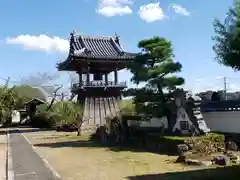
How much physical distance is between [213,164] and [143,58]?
28.9ft

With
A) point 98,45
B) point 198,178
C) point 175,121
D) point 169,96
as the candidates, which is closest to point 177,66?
point 169,96

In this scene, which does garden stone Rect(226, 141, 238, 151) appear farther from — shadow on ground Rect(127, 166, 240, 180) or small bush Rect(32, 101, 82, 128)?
small bush Rect(32, 101, 82, 128)

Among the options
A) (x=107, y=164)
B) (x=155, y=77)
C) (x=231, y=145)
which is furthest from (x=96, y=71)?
(x=107, y=164)

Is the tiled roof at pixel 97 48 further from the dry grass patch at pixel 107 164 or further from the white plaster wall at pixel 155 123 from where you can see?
the dry grass patch at pixel 107 164

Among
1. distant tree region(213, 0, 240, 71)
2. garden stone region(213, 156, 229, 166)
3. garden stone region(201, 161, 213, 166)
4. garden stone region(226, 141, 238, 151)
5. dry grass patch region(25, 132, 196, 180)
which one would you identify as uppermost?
distant tree region(213, 0, 240, 71)

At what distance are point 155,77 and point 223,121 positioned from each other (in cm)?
431

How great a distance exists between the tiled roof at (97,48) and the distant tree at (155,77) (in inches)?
511

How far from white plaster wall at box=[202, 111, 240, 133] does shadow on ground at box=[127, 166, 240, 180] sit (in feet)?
20.8

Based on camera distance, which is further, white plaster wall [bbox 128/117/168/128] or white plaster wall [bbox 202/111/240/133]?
white plaster wall [bbox 128/117/168/128]

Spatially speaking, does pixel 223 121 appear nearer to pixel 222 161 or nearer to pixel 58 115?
pixel 222 161

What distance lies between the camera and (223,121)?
1800 cm

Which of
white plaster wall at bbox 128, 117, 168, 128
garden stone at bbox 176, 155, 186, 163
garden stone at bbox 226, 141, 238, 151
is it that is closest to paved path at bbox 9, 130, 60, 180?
garden stone at bbox 176, 155, 186, 163

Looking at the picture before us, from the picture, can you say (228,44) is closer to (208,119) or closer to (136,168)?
(136,168)

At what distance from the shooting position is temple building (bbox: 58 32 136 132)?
33094 mm
